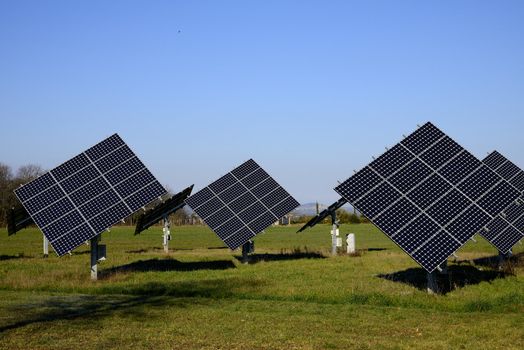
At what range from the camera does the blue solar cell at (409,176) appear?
2247 cm

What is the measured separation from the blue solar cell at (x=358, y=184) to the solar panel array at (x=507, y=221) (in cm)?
631

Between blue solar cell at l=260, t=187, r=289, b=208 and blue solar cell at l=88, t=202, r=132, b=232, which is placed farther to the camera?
blue solar cell at l=260, t=187, r=289, b=208

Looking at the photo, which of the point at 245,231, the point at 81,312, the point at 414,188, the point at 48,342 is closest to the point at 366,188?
the point at 414,188

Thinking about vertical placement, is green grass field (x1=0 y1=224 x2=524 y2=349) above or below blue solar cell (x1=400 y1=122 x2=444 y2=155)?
below

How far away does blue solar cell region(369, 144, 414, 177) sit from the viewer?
76.8 ft

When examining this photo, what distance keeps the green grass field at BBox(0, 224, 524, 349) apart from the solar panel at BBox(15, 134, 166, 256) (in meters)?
2.06

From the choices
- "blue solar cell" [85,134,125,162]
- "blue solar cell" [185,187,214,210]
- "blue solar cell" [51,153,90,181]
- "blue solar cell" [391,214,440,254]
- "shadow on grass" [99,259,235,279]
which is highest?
"blue solar cell" [85,134,125,162]

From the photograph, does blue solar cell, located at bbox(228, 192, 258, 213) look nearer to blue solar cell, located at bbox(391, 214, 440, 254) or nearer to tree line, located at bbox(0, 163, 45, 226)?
blue solar cell, located at bbox(391, 214, 440, 254)

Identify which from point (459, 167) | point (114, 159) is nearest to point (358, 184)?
point (459, 167)

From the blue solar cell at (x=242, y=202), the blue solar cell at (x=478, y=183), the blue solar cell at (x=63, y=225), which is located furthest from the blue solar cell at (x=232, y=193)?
the blue solar cell at (x=478, y=183)

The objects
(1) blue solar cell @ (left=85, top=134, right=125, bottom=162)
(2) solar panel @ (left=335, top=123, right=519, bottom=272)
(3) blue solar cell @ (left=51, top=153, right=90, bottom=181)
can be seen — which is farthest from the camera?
(1) blue solar cell @ (left=85, top=134, right=125, bottom=162)

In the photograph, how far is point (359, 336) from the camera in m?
14.1

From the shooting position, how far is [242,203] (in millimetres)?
32969

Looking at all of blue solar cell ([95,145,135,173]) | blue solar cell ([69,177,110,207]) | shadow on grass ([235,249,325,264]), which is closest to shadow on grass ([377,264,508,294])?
shadow on grass ([235,249,325,264])
